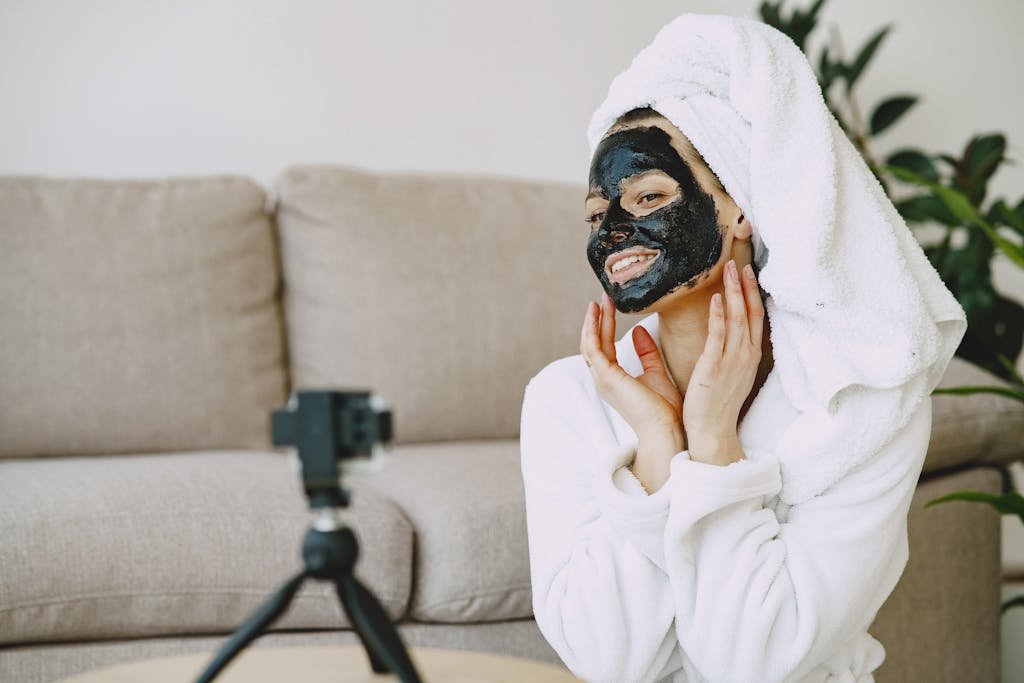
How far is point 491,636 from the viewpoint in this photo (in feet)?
4.54

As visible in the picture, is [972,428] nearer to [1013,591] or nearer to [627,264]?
[627,264]

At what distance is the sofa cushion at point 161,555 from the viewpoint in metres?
1.22

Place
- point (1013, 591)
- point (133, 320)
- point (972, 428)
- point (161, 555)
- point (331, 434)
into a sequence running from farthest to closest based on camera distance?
1. point (1013, 591)
2. point (133, 320)
3. point (972, 428)
4. point (161, 555)
5. point (331, 434)

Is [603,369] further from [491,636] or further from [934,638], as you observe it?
[934,638]

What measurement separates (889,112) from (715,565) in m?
1.87

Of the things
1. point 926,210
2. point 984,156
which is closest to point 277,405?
point 926,210

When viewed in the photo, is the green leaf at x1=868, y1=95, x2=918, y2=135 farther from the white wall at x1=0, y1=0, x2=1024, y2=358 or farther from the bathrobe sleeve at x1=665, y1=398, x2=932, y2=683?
the bathrobe sleeve at x1=665, y1=398, x2=932, y2=683

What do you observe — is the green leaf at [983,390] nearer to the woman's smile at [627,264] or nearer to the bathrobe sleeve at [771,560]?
the bathrobe sleeve at [771,560]

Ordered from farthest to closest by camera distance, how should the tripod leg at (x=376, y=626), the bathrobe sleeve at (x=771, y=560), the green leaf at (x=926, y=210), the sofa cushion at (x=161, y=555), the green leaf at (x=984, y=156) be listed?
1. the green leaf at (x=984, y=156)
2. the green leaf at (x=926, y=210)
3. the sofa cushion at (x=161, y=555)
4. the bathrobe sleeve at (x=771, y=560)
5. the tripod leg at (x=376, y=626)

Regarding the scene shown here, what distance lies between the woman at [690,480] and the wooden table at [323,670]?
225 mm

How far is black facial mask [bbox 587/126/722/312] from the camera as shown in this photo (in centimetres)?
103

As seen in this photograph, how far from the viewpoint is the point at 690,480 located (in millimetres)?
946

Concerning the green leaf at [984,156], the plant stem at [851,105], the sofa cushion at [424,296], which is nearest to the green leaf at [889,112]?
the plant stem at [851,105]

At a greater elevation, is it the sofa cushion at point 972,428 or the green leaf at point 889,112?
the green leaf at point 889,112
